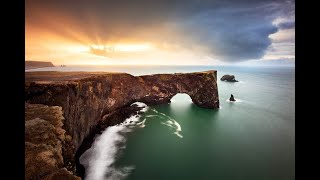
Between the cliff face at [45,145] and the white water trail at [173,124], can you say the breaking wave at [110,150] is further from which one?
the cliff face at [45,145]

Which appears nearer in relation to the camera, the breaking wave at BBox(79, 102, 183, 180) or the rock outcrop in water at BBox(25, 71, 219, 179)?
the rock outcrop in water at BBox(25, 71, 219, 179)

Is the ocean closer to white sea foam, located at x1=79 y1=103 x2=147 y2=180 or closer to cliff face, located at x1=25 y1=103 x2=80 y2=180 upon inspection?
white sea foam, located at x1=79 y1=103 x2=147 y2=180

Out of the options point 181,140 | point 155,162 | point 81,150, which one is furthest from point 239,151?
point 81,150

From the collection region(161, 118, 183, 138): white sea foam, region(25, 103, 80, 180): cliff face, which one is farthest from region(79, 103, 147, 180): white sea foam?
region(25, 103, 80, 180): cliff face

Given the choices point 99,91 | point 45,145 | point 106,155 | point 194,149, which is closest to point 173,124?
point 194,149

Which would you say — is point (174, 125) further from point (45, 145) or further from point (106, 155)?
point (45, 145)
